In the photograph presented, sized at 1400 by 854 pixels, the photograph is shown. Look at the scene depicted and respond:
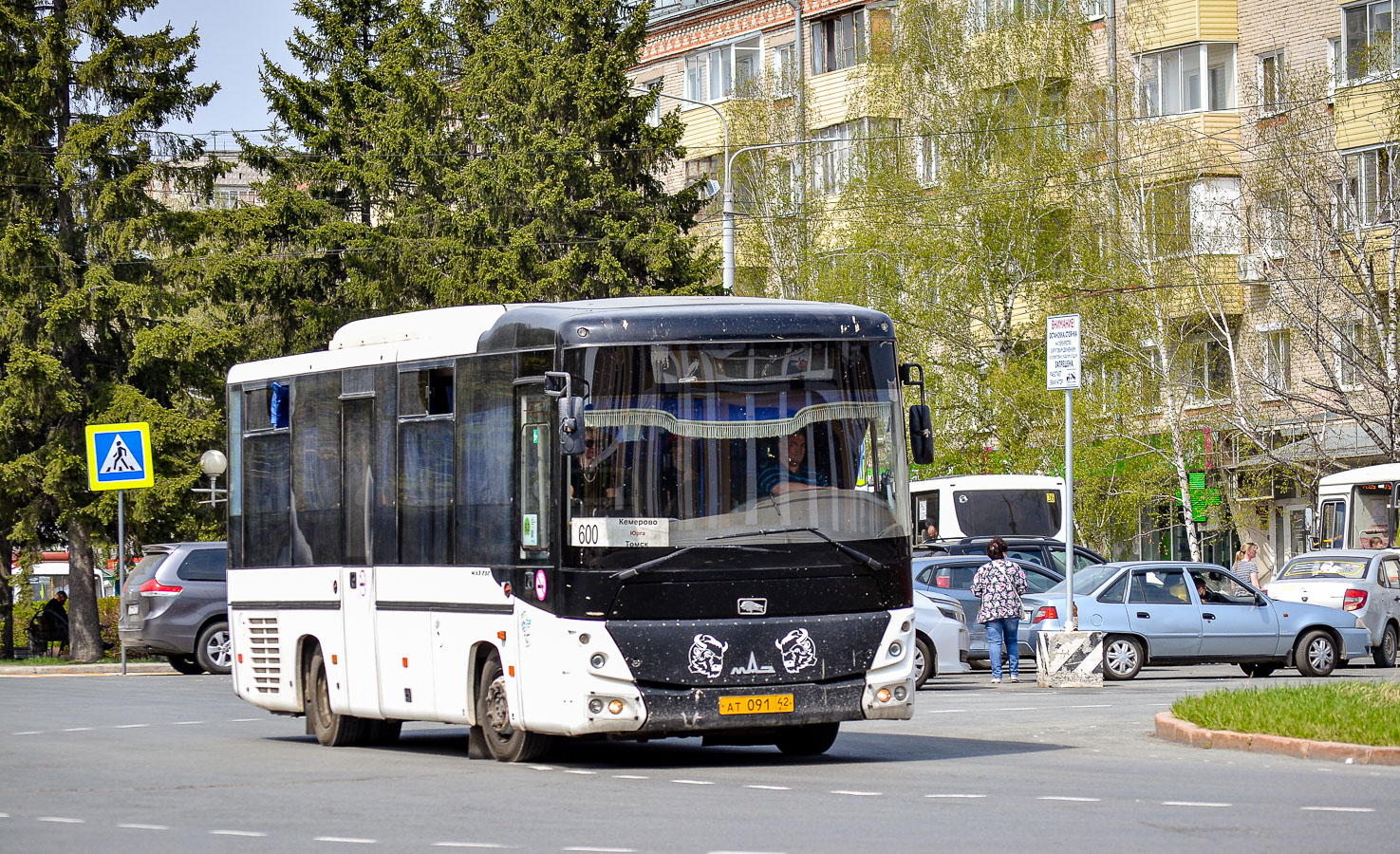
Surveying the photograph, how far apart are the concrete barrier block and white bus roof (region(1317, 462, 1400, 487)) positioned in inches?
638

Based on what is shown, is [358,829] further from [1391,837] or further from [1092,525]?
[1092,525]

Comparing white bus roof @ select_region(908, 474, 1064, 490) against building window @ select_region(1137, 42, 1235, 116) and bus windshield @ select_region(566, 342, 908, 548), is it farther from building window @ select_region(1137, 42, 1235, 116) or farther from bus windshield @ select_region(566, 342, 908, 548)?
bus windshield @ select_region(566, 342, 908, 548)

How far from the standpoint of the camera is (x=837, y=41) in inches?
2458

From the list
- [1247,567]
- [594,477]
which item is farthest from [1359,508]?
[594,477]

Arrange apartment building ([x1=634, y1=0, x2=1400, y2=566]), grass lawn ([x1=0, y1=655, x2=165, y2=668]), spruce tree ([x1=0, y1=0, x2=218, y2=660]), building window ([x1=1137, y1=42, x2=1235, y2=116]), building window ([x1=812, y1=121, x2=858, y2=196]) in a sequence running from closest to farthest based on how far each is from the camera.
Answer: grass lawn ([x1=0, y1=655, x2=165, y2=668]) < spruce tree ([x1=0, y1=0, x2=218, y2=660]) < apartment building ([x1=634, y1=0, x2=1400, y2=566]) < building window ([x1=1137, y1=42, x2=1235, y2=116]) < building window ([x1=812, y1=121, x2=858, y2=196])

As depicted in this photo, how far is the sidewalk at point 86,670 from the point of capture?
32.6 meters

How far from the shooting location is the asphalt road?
425 inches

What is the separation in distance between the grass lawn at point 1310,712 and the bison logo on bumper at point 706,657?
14.0 ft

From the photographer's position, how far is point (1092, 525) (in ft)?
156

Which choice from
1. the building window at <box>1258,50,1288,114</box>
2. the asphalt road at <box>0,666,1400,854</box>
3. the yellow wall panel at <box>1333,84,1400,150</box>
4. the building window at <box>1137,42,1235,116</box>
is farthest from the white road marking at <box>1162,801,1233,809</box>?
the building window at <box>1137,42,1235,116</box>

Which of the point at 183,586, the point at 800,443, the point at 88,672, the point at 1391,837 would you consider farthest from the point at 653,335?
the point at 88,672

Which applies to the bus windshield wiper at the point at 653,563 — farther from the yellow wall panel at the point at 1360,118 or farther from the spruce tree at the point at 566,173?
the yellow wall panel at the point at 1360,118

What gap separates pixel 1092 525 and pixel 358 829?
124 ft

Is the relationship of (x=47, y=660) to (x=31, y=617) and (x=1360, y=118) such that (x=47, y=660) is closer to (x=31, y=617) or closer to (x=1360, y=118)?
(x=31, y=617)
